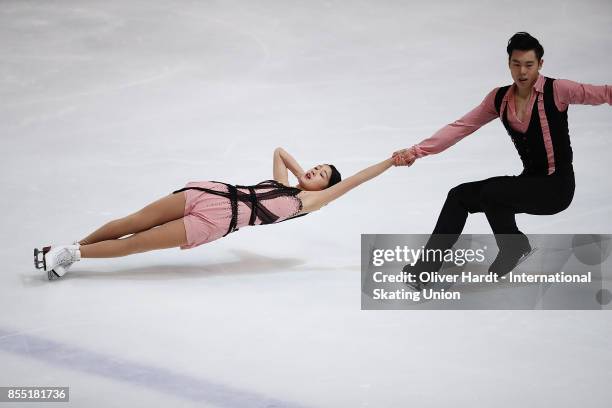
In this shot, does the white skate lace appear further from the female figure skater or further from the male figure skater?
the male figure skater

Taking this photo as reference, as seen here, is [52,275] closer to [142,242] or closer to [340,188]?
[142,242]

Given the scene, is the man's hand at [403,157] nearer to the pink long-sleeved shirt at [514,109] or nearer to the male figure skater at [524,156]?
the pink long-sleeved shirt at [514,109]

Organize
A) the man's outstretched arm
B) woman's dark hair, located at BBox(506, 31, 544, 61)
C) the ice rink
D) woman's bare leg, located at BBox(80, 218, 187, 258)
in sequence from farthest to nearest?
the man's outstretched arm, woman's bare leg, located at BBox(80, 218, 187, 258), woman's dark hair, located at BBox(506, 31, 544, 61), the ice rink

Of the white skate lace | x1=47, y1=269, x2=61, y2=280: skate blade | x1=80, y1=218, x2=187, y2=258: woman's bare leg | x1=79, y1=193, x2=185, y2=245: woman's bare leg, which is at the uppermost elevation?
x1=79, y1=193, x2=185, y2=245: woman's bare leg

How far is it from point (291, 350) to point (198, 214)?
46.6 inches

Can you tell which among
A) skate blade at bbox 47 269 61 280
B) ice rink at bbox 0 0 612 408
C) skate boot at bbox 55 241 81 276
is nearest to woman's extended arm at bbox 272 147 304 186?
ice rink at bbox 0 0 612 408

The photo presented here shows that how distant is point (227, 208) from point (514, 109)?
158 cm

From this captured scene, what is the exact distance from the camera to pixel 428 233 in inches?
230

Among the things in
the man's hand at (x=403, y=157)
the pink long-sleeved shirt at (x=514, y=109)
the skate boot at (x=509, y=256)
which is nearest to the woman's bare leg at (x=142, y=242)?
the man's hand at (x=403, y=157)

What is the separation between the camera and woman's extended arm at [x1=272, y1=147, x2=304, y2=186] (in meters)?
5.56

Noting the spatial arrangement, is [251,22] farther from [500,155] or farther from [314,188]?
[314,188]

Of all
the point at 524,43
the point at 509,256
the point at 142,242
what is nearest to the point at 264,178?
the point at 142,242

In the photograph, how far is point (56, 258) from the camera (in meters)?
4.97

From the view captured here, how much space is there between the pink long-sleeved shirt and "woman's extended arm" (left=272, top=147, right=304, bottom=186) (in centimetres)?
74
